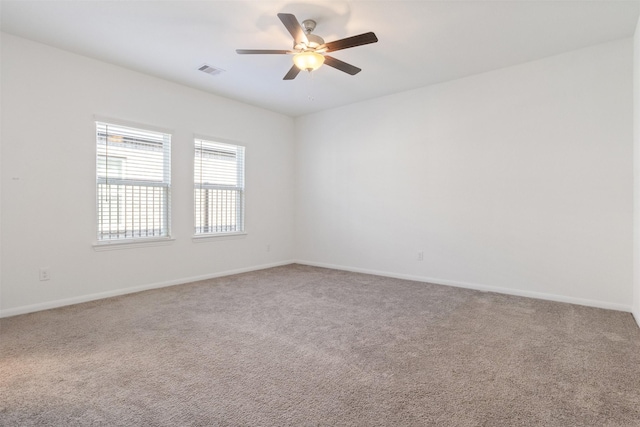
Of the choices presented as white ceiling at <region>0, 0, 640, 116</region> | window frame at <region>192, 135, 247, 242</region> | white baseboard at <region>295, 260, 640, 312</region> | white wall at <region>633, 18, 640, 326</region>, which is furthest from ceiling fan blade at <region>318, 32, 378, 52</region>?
white baseboard at <region>295, 260, 640, 312</region>

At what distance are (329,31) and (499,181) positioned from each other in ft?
9.00

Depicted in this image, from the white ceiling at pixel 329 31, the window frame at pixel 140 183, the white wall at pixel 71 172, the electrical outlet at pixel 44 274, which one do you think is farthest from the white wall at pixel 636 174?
the electrical outlet at pixel 44 274

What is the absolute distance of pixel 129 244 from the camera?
13.4ft

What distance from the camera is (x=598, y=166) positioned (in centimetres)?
352

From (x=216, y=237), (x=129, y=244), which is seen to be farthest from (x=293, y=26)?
(x=216, y=237)

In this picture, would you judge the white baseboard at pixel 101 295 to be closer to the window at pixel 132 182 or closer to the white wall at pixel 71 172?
the white wall at pixel 71 172

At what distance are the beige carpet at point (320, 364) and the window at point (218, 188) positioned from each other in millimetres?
1606

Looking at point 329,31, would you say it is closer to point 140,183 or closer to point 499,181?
point 499,181

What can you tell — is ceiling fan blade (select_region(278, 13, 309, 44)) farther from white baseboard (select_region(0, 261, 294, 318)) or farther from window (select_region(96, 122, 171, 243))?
white baseboard (select_region(0, 261, 294, 318))

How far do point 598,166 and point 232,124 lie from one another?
4.82 m

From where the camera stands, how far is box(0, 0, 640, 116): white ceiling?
2809 millimetres

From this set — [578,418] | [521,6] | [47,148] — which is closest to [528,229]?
[521,6]

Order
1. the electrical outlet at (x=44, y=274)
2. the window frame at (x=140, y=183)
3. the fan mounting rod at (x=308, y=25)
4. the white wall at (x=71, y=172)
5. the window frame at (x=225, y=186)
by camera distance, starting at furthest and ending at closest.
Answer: the window frame at (x=225, y=186) → the window frame at (x=140, y=183) → the electrical outlet at (x=44, y=274) → the white wall at (x=71, y=172) → the fan mounting rod at (x=308, y=25)

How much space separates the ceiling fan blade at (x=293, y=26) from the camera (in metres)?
2.40
